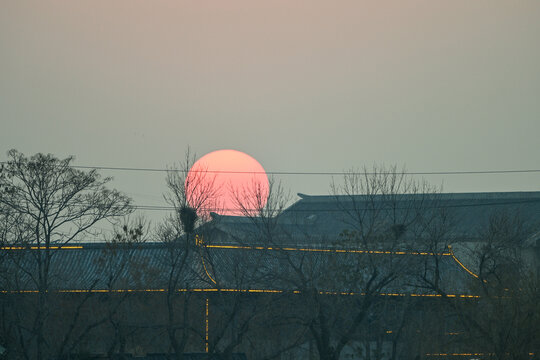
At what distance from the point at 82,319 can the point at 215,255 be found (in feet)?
20.6

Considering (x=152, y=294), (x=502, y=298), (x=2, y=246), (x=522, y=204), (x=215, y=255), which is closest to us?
(x=502, y=298)

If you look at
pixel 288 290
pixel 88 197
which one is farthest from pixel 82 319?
pixel 288 290

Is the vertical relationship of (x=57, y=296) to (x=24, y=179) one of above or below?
below

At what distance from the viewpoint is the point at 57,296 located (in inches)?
995

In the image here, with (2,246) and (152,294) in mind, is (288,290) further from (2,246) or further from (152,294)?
(2,246)

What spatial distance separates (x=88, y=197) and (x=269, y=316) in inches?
281

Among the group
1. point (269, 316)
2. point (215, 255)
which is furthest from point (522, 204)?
point (269, 316)

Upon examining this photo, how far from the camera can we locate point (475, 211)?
50.9 metres

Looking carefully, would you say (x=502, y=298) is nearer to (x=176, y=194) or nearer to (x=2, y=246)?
(x=176, y=194)

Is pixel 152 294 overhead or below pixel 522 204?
below

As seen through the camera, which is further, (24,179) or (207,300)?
(207,300)

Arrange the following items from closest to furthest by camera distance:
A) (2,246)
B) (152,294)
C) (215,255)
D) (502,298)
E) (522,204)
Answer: (502,298), (2,246), (152,294), (215,255), (522,204)

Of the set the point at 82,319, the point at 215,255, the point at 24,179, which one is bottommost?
the point at 82,319

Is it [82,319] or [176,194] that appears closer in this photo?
[176,194]
